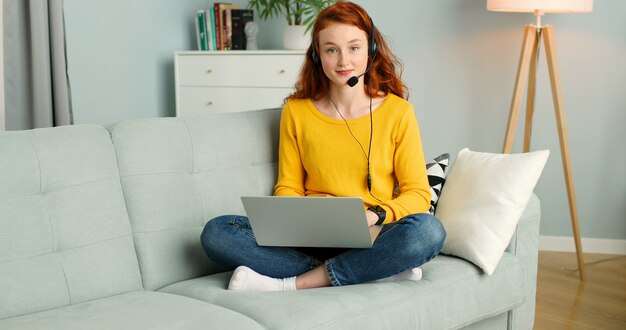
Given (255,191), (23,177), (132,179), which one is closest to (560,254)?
(255,191)

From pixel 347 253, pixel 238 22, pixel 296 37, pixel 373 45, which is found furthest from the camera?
pixel 238 22

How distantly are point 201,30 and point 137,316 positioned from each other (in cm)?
275

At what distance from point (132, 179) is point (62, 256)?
0.91 ft

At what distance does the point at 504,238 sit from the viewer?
2.25 metres

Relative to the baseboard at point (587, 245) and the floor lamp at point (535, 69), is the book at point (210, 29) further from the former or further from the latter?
the baseboard at point (587, 245)

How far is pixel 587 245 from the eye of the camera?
376cm

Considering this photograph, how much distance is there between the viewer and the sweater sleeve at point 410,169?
224 centimetres

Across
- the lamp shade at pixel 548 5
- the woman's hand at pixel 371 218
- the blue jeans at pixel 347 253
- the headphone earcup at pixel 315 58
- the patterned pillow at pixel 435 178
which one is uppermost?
the lamp shade at pixel 548 5

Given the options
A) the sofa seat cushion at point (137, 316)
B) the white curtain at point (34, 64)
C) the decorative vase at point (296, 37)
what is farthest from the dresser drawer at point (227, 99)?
the sofa seat cushion at point (137, 316)

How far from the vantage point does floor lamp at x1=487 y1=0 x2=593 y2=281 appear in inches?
127

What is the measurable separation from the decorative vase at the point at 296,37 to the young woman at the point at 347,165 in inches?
66.6

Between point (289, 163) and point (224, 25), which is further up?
point (224, 25)

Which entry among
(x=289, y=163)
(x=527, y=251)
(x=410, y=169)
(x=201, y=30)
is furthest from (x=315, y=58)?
(x=201, y=30)

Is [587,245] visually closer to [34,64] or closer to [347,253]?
[347,253]
